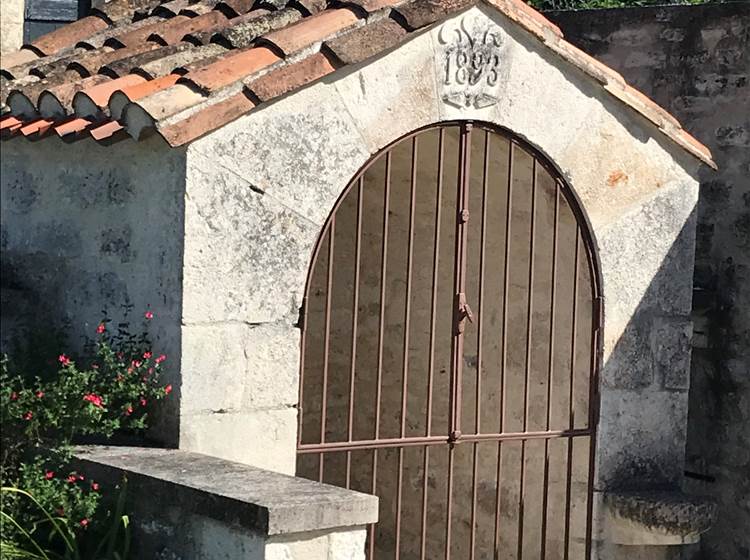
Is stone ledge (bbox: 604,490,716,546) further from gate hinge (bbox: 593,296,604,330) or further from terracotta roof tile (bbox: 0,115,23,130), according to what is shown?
terracotta roof tile (bbox: 0,115,23,130)

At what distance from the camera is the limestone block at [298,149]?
15.8 ft

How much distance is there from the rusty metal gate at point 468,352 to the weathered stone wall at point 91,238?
0.85 meters

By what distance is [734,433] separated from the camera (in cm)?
676

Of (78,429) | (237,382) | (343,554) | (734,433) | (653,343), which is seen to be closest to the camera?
(343,554)

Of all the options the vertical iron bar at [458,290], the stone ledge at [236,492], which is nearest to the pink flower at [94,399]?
the stone ledge at [236,492]

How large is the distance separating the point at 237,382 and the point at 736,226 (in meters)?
2.99

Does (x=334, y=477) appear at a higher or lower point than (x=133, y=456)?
lower

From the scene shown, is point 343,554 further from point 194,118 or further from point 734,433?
point 734,433

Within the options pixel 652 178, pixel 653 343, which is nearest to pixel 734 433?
pixel 653 343

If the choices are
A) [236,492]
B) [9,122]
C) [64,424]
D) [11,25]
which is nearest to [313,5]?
[9,122]

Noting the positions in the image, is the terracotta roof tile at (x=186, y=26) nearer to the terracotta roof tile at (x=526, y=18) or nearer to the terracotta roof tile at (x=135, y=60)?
the terracotta roof tile at (x=135, y=60)

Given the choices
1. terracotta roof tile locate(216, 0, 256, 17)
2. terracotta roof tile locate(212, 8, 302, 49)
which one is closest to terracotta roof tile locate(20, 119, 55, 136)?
terracotta roof tile locate(212, 8, 302, 49)

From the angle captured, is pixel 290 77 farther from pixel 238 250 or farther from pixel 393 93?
pixel 238 250

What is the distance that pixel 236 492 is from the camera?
162 inches
